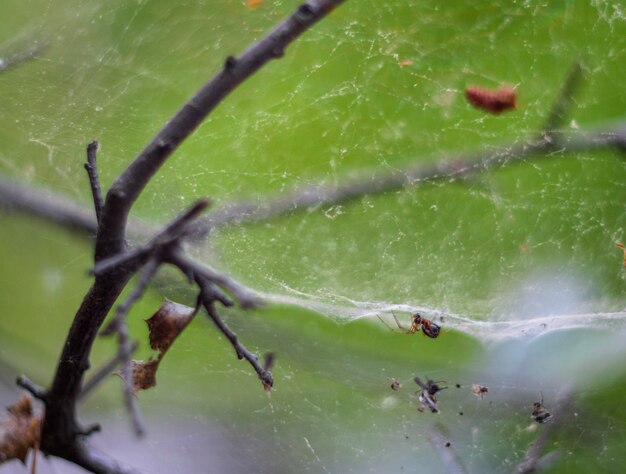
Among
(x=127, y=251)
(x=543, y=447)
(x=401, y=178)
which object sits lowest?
(x=543, y=447)

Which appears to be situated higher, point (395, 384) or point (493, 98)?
point (493, 98)

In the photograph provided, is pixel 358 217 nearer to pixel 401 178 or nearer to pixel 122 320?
pixel 401 178

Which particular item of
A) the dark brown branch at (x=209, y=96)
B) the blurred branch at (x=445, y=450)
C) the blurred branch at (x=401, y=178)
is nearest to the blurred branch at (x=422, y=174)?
the blurred branch at (x=401, y=178)

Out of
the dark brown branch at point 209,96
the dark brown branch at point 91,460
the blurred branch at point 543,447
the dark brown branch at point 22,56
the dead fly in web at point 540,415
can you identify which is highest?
the dark brown branch at point 209,96

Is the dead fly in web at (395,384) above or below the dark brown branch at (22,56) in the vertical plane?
below

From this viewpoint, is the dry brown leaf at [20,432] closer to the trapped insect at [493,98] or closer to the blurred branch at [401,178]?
the blurred branch at [401,178]

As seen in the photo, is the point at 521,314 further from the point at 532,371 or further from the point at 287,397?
the point at 287,397

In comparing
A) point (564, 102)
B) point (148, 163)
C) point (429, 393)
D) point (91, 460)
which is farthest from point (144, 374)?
point (564, 102)

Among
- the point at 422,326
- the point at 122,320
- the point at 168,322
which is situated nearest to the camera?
the point at 122,320

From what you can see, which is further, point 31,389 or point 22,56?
point 22,56
